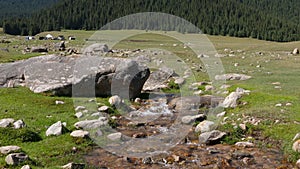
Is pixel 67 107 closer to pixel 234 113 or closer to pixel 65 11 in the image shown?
pixel 234 113

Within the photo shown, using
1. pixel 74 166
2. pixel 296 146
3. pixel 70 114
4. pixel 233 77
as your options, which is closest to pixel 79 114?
pixel 70 114

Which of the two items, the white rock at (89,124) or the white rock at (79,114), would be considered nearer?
the white rock at (89,124)

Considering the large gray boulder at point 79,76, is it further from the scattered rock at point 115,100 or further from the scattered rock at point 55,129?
the scattered rock at point 55,129

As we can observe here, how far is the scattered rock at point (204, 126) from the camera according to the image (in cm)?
2002

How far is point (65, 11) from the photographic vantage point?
17050 centimetres

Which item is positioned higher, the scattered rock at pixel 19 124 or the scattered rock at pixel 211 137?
the scattered rock at pixel 19 124

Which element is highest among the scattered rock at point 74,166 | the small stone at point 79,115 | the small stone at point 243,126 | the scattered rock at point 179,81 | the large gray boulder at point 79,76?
the large gray boulder at point 79,76

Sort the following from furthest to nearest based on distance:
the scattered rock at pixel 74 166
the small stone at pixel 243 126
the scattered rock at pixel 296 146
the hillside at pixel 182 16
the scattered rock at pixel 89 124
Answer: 1. the hillside at pixel 182 16
2. the small stone at pixel 243 126
3. the scattered rock at pixel 89 124
4. the scattered rock at pixel 296 146
5. the scattered rock at pixel 74 166

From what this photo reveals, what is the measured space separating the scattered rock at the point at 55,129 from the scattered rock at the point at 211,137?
6.70m

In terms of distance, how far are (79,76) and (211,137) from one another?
1114 cm

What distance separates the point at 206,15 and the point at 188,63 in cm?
10911

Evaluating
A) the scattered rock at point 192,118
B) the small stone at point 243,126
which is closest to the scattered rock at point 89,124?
the scattered rock at point 192,118

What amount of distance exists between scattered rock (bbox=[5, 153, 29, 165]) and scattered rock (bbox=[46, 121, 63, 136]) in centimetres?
352

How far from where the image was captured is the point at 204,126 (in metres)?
20.2
